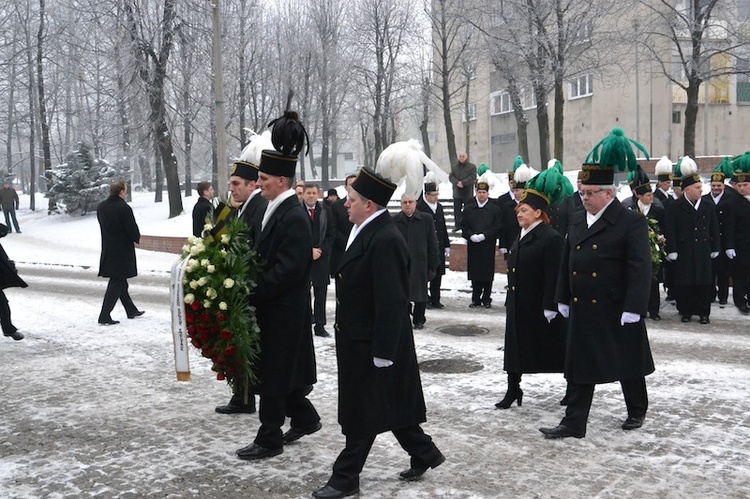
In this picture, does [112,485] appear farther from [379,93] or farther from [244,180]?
[379,93]

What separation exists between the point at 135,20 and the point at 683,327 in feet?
75.0

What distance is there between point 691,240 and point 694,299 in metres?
0.89

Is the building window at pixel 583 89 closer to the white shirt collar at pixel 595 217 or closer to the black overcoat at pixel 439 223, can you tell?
the black overcoat at pixel 439 223

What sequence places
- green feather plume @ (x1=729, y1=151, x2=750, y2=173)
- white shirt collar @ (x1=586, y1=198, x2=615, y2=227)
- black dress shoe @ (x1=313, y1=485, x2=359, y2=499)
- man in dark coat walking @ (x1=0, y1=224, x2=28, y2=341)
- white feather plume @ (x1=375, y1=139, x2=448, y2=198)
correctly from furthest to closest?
green feather plume @ (x1=729, y1=151, x2=750, y2=173) < man in dark coat walking @ (x1=0, y1=224, x2=28, y2=341) < white shirt collar @ (x1=586, y1=198, x2=615, y2=227) < white feather plume @ (x1=375, y1=139, x2=448, y2=198) < black dress shoe @ (x1=313, y1=485, x2=359, y2=499)

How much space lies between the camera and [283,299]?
5836mm

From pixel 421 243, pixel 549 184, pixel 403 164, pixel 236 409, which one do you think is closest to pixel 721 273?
pixel 421 243

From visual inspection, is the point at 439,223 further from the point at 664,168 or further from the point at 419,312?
the point at 664,168

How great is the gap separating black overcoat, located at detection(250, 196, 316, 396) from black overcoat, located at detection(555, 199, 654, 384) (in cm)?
224

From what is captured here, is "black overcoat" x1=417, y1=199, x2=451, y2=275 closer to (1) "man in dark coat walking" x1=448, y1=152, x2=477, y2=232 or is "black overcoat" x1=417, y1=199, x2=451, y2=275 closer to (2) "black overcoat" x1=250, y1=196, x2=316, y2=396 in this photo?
(2) "black overcoat" x1=250, y1=196, x2=316, y2=396

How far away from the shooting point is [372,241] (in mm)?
5172

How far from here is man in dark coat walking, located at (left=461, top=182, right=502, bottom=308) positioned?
13.6 metres

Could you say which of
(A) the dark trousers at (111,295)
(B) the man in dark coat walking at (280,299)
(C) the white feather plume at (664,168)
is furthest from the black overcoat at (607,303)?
(C) the white feather plume at (664,168)

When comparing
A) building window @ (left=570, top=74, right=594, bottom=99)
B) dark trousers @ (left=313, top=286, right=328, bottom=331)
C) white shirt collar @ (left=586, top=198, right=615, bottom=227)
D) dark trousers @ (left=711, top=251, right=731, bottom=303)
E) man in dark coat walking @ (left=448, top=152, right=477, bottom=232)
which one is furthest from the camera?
building window @ (left=570, top=74, right=594, bottom=99)

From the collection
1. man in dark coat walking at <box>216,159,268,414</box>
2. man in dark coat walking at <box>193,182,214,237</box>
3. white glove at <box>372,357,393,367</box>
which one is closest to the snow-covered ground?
man in dark coat walking at <box>216,159,268,414</box>
